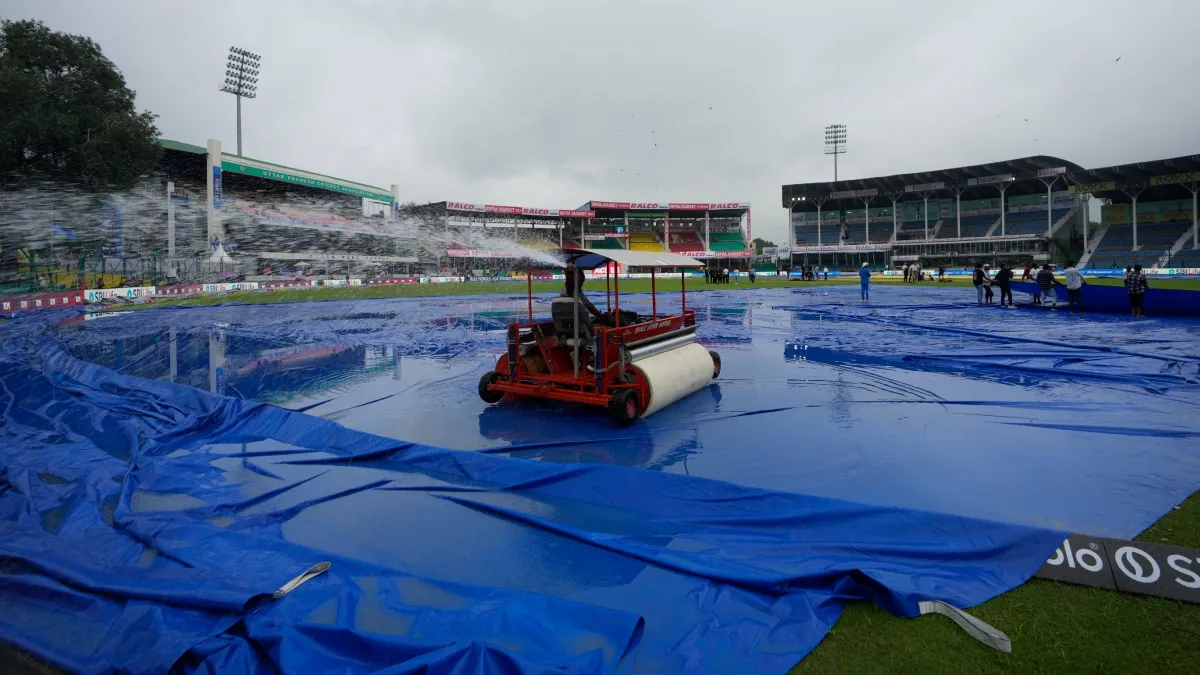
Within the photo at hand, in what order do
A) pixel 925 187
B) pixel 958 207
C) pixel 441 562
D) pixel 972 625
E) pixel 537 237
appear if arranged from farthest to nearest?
pixel 925 187 → pixel 537 237 → pixel 958 207 → pixel 441 562 → pixel 972 625

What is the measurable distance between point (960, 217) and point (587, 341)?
81420 mm

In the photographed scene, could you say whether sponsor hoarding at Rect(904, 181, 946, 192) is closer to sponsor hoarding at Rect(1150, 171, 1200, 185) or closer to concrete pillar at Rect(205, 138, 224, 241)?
sponsor hoarding at Rect(1150, 171, 1200, 185)

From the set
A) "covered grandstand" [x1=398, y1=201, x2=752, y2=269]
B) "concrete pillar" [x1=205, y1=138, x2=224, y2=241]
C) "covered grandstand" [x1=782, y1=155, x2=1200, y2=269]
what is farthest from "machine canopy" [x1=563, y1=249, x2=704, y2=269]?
"covered grandstand" [x1=782, y1=155, x2=1200, y2=269]

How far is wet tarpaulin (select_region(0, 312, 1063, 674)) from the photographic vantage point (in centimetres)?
283

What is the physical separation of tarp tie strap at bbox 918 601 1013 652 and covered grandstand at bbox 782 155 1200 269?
65.8 m

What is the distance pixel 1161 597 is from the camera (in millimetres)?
3137

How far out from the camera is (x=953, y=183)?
70.2m

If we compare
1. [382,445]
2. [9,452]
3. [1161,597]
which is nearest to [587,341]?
[382,445]

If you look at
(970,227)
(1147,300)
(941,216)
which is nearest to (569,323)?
(1147,300)

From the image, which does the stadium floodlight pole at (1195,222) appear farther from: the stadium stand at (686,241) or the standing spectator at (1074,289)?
the standing spectator at (1074,289)

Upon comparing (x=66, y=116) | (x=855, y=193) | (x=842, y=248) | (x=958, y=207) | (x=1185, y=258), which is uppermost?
(x=855, y=193)

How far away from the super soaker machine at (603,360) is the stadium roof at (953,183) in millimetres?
71845

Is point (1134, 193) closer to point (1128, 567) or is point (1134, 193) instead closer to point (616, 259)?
point (616, 259)

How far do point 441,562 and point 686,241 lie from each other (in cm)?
8054
